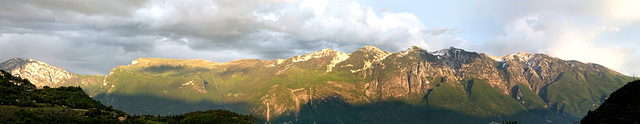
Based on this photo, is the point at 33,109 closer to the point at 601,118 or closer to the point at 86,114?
the point at 86,114

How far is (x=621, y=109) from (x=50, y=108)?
631ft

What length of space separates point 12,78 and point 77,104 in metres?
43.9

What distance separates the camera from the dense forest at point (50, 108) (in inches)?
5207

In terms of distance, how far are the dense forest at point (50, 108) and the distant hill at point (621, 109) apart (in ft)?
491

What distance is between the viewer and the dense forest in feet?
434

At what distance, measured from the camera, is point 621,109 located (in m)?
103

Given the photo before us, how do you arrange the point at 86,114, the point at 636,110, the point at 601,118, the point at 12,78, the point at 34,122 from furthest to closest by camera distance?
the point at 12,78
the point at 86,114
the point at 34,122
the point at 601,118
the point at 636,110

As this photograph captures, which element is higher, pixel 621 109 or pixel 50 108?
pixel 621 109

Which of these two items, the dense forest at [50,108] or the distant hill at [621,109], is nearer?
the distant hill at [621,109]

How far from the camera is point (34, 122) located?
128375mm

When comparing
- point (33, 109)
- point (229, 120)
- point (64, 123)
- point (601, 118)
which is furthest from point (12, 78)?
point (601, 118)

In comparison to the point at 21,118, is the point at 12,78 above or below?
above

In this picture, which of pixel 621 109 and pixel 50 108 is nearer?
pixel 621 109

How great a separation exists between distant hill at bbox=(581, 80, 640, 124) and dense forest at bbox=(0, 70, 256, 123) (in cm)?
14974
